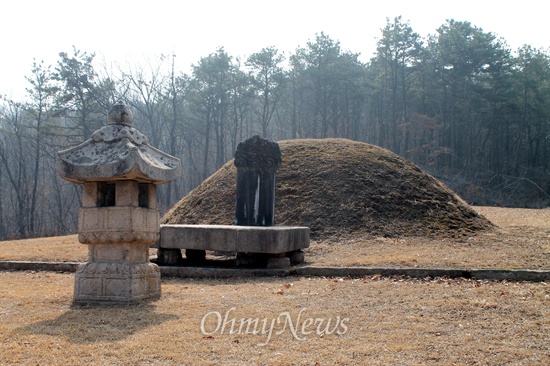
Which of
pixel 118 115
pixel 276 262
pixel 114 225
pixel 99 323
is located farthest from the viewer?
pixel 276 262

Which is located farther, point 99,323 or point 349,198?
point 349,198

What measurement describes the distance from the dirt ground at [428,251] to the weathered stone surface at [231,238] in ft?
2.93

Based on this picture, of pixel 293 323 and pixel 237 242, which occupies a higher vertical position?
pixel 237 242

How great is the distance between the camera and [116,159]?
18.6 ft

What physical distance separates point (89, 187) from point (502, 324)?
14.7ft

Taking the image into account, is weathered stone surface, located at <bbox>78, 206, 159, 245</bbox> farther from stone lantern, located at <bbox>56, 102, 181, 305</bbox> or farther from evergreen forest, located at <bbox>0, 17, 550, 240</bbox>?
evergreen forest, located at <bbox>0, 17, 550, 240</bbox>

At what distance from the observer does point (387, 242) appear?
10.7 meters

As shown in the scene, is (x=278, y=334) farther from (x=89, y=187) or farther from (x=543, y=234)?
(x=543, y=234)

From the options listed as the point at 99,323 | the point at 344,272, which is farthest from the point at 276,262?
the point at 99,323

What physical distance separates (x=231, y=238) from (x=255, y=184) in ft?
7.44

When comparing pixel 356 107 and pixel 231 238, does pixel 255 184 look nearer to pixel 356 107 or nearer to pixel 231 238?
pixel 231 238

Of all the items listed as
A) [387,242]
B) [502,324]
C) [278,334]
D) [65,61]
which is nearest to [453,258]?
[387,242]

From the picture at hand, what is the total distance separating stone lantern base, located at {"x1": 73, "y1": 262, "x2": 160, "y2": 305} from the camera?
570cm

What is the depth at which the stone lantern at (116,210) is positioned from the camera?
224 inches
